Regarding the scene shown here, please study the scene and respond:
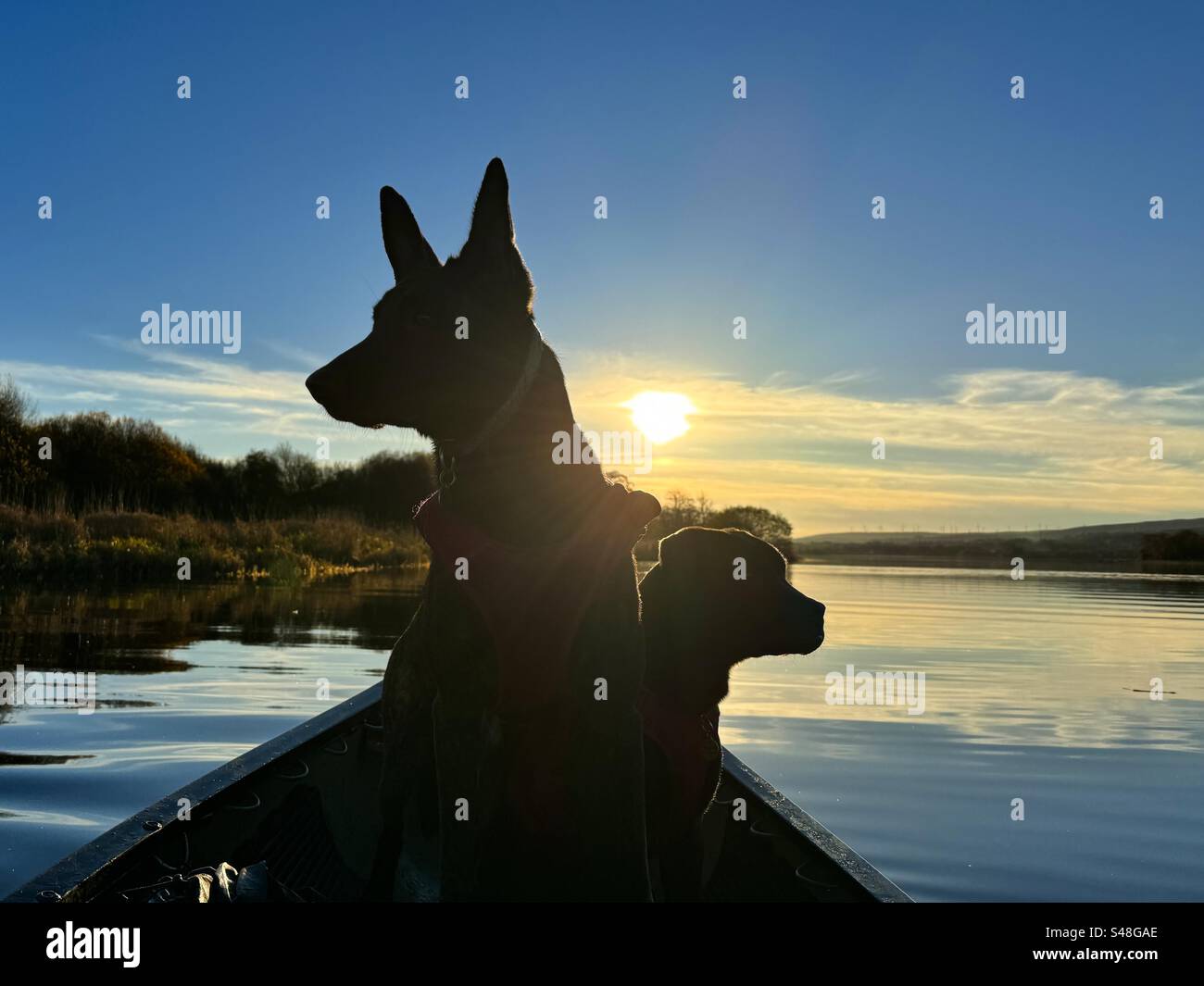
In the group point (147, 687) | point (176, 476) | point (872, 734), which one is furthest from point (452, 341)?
point (176, 476)

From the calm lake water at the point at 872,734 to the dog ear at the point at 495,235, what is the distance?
4398 millimetres

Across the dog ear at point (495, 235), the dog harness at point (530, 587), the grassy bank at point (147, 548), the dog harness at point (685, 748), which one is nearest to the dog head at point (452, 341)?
the dog ear at point (495, 235)

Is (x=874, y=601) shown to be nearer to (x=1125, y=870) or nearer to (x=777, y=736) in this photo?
→ (x=777, y=736)

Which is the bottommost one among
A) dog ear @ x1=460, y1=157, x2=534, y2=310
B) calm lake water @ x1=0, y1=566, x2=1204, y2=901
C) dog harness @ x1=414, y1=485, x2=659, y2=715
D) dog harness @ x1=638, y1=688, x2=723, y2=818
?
calm lake water @ x1=0, y1=566, x2=1204, y2=901

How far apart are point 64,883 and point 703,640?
2799 millimetres

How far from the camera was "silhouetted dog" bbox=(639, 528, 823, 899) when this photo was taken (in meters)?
4.11

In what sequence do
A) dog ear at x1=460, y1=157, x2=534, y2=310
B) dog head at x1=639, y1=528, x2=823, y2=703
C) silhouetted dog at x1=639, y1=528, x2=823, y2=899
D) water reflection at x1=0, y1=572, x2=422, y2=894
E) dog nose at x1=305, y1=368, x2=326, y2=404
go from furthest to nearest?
1. water reflection at x1=0, y1=572, x2=422, y2=894
2. dog head at x1=639, y1=528, x2=823, y2=703
3. silhouetted dog at x1=639, y1=528, x2=823, y2=899
4. dog ear at x1=460, y1=157, x2=534, y2=310
5. dog nose at x1=305, y1=368, x2=326, y2=404

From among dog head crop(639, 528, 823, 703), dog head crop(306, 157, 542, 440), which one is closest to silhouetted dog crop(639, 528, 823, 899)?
dog head crop(639, 528, 823, 703)

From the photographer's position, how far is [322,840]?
5492 mm

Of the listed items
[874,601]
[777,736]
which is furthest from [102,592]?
[874,601]

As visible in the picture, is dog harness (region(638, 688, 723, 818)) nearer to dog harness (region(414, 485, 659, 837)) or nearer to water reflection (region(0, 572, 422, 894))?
dog harness (region(414, 485, 659, 837))

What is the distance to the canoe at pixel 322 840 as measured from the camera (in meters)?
3.84

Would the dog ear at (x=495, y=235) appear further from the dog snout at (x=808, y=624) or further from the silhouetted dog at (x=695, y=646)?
the dog snout at (x=808, y=624)

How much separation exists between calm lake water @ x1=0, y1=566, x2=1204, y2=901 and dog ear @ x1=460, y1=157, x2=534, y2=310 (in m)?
4.40
